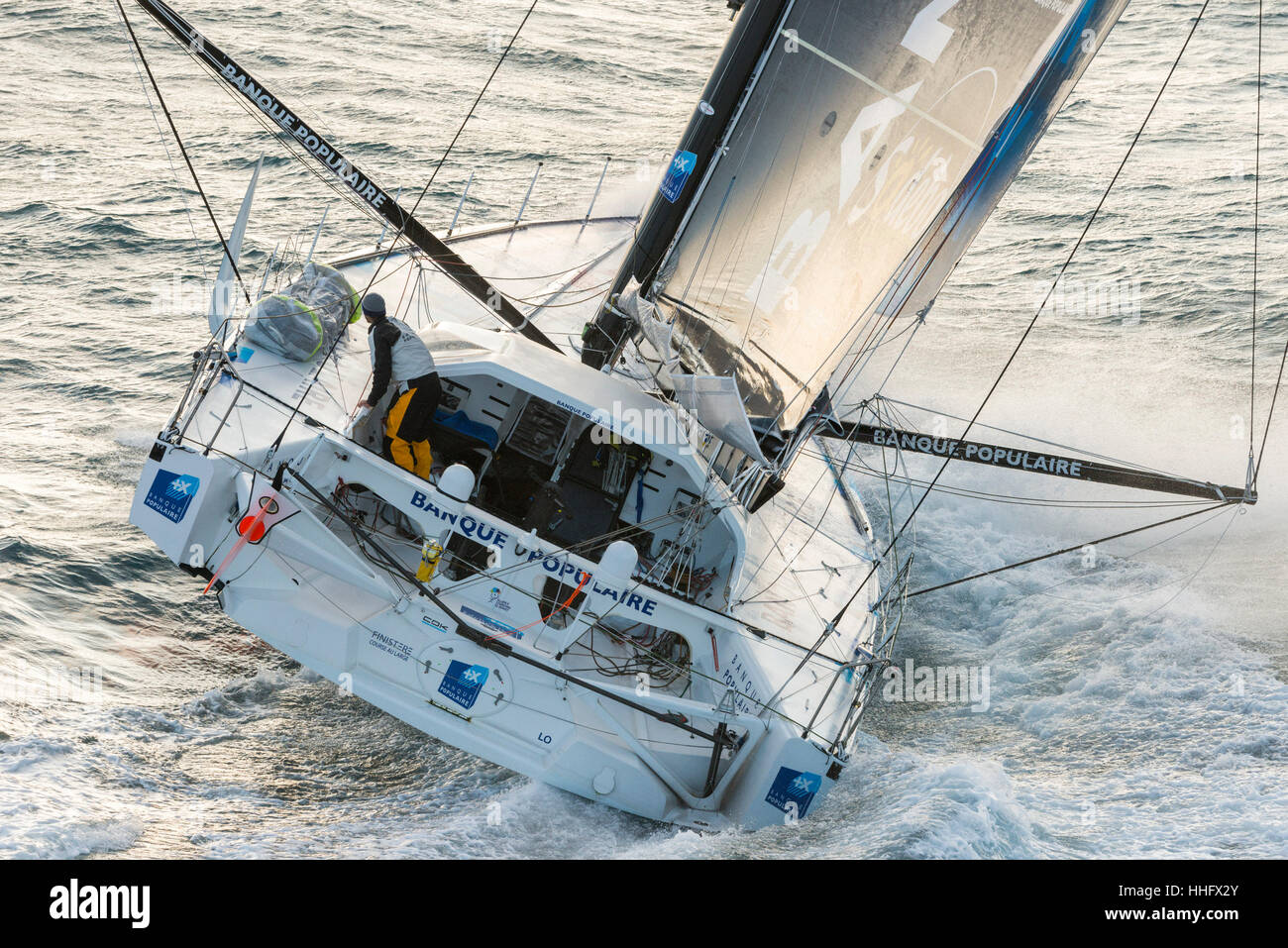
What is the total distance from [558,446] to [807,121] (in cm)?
242

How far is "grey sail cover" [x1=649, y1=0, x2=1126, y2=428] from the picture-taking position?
611 cm

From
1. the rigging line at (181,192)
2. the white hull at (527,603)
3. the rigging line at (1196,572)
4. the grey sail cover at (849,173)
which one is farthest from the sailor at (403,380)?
the rigging line at (181,192)

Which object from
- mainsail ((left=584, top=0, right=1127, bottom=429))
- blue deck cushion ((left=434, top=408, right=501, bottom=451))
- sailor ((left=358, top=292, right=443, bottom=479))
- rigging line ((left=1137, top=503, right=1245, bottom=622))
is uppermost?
mainsail ((left=584, top=0, right=1127, bottom=429))

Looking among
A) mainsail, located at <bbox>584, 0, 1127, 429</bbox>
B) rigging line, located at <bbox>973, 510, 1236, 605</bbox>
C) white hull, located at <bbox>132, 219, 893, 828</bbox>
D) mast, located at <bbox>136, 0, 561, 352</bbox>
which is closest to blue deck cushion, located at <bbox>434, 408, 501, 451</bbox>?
white hull, located at <bbox>132, 219, 893, 828</bbox>

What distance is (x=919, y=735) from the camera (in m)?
7.01

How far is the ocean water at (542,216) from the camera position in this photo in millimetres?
5656

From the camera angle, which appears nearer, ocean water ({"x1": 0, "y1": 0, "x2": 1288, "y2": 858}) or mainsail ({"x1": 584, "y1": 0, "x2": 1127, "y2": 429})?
ocean water ({"x1": 0, "y1": 0, "x2": 1288, "y2": 858})

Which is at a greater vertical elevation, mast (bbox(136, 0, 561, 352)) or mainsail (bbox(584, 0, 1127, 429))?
mainsail (bbox(584, 0, 1127, 429))

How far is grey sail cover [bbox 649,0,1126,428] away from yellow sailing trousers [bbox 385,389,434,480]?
1869 mm

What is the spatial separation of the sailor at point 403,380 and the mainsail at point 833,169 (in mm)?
1532

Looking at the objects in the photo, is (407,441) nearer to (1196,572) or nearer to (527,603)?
(527,603)

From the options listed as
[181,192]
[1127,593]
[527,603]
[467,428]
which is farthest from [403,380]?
[181,192]

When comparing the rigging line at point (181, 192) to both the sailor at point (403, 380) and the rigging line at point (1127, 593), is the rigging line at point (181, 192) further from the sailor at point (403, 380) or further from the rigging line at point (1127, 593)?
the rigging line at point (1127, 593)

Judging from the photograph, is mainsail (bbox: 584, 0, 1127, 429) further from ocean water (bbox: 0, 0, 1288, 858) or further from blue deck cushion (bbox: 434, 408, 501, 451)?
ocean water (bbox: 0, 0, 1288, 858)
